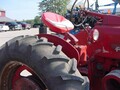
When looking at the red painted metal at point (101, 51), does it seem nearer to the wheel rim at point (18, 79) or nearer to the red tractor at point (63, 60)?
the red tractor at point (63, 60)

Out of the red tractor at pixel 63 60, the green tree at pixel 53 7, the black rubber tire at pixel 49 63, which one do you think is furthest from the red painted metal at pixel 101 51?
the green tree at pixel 53 7

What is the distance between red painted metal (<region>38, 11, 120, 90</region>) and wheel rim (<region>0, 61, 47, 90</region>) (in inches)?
18.4

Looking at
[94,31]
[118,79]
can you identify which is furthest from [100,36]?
[118,79]

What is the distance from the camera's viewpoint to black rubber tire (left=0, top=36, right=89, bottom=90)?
102 inches

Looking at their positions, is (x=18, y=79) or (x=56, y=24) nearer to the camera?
(x=18, y=79)

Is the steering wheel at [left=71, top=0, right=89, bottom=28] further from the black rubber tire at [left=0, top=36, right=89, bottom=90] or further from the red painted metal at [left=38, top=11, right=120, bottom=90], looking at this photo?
the black rubber tire at [left=0, top=36, right=89, bottom=90]

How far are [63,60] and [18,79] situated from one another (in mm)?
829

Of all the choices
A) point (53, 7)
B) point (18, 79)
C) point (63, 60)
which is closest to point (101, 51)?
point (63, 60)

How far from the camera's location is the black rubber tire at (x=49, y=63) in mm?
2584

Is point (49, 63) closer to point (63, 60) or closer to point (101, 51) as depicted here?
point (63, 60)

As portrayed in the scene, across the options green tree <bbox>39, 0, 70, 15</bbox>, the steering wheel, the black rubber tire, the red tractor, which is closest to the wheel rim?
the red tractor

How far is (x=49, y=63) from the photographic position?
2.68 m

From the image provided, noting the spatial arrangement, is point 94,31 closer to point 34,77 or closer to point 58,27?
point 58,27

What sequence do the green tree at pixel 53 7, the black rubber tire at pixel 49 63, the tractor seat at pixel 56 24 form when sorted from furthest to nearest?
the green tree at pixel 53 7
the tractor seat at pixel 56 24
the black rubber tire at pixel 49 63
